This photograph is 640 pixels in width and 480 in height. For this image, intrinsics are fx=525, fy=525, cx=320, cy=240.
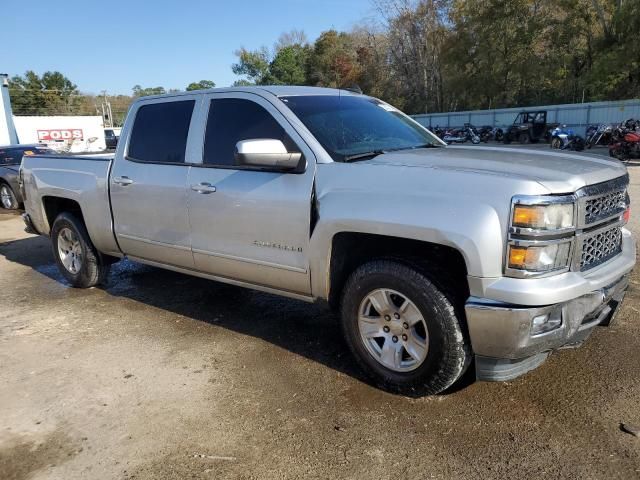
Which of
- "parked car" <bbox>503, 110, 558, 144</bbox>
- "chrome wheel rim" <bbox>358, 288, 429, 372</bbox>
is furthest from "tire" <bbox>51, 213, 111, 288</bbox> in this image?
"parked car" <bbox>503, 110, 558, 144</bbox>

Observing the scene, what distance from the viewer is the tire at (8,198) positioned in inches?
502

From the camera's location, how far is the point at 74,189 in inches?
212

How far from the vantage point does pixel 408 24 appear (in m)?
53.4

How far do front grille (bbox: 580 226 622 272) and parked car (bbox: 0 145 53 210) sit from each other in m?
12.6

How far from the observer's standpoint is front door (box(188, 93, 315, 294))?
355cm

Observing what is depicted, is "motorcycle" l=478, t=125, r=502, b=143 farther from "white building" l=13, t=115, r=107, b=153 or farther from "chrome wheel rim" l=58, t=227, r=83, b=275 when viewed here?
"chrome wheel rim" l=58, t=227, r=83, b=275

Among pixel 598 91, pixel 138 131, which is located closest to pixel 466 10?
pixel 598 91

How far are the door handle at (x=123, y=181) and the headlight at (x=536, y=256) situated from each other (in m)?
3.43

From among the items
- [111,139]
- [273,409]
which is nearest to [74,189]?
[273,409]

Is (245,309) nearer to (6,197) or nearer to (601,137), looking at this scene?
(6,197)

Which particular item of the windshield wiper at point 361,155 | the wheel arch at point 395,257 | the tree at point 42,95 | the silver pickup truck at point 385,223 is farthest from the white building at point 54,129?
the wheel arch at point 395,257

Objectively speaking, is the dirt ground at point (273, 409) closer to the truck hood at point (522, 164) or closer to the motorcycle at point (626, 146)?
the truck hood at point (522, 164)

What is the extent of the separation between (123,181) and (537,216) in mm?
3638

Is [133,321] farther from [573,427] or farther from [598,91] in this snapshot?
[598,91]
